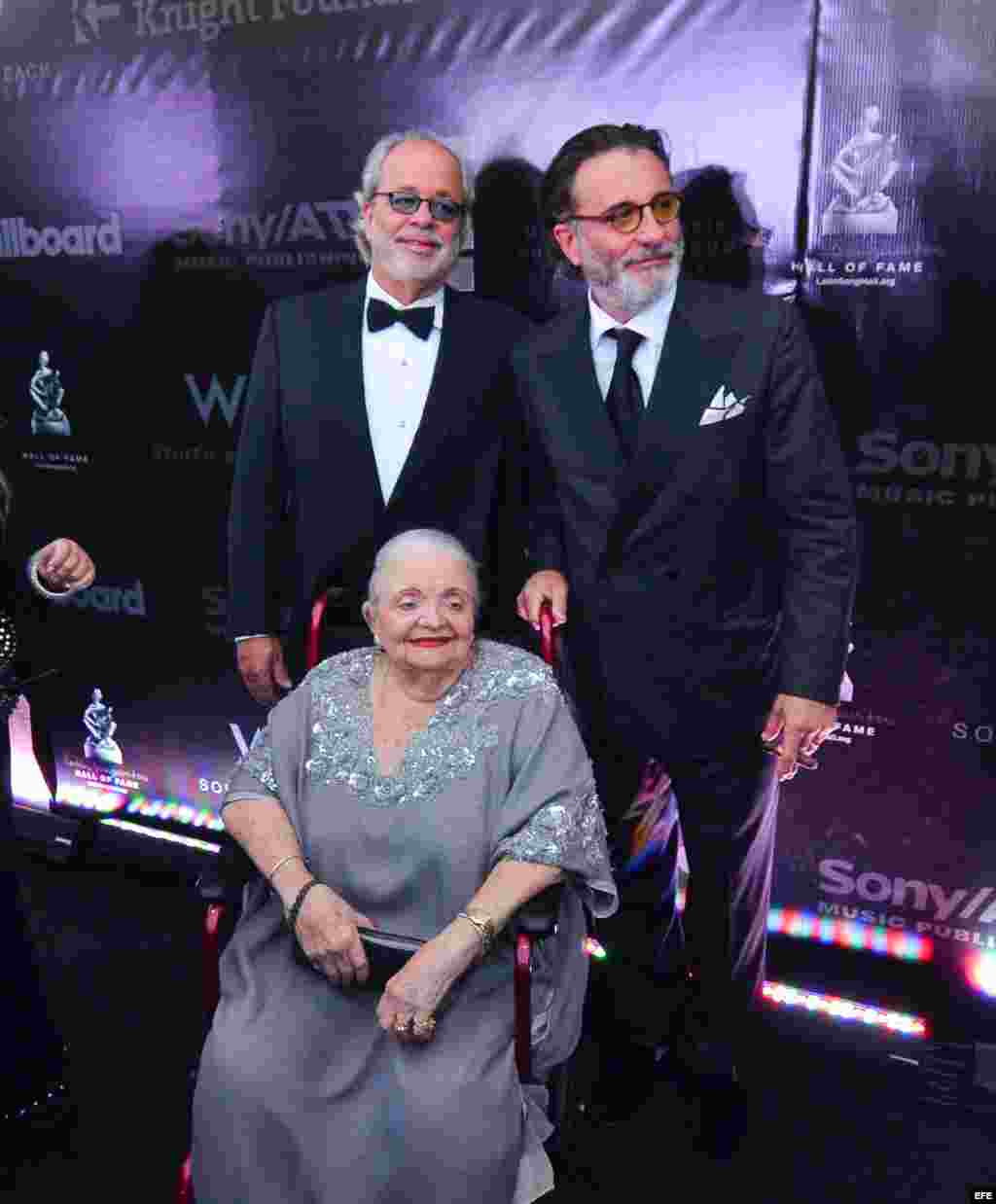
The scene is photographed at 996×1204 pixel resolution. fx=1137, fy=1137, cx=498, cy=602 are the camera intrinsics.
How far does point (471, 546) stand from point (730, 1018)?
1.47 meters

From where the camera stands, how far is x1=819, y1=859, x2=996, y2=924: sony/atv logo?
312 centimetres

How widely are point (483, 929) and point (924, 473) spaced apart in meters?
1.65

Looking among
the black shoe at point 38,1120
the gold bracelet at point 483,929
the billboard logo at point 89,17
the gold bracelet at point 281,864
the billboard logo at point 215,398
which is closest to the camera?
the gold bracelet at point 483,929

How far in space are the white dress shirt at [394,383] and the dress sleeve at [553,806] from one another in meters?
0.86

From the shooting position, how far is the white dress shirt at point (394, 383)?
2.96 m

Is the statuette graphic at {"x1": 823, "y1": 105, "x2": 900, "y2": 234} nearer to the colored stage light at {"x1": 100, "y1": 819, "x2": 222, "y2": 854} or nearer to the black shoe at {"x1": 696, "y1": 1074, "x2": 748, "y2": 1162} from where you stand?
the black shoe at {"x1": 696, "y1": 1074, "x2": 748, "y2": 1162}

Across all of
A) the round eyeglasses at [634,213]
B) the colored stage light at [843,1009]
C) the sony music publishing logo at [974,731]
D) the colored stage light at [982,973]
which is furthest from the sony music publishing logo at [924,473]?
the colored stage light at [843,1009]

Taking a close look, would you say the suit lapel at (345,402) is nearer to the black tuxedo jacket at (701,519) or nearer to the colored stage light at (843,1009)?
the black tuxedo jacket at (701,519)

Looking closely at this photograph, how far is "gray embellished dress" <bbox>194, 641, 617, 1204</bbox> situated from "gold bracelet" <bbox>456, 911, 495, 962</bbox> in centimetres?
10

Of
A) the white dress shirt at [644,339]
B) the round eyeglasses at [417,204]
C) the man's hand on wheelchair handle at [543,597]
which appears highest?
the round eyeglasses at [417,204]

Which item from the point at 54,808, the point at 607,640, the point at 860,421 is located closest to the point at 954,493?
the point at 860,421

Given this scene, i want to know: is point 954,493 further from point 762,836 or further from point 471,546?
point 471,546

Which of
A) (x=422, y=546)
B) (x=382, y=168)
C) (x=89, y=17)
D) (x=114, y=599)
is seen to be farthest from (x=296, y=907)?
(x=89, y=17)

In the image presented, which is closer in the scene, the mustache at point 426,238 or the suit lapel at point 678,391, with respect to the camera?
the suit lapel at point 678,391
